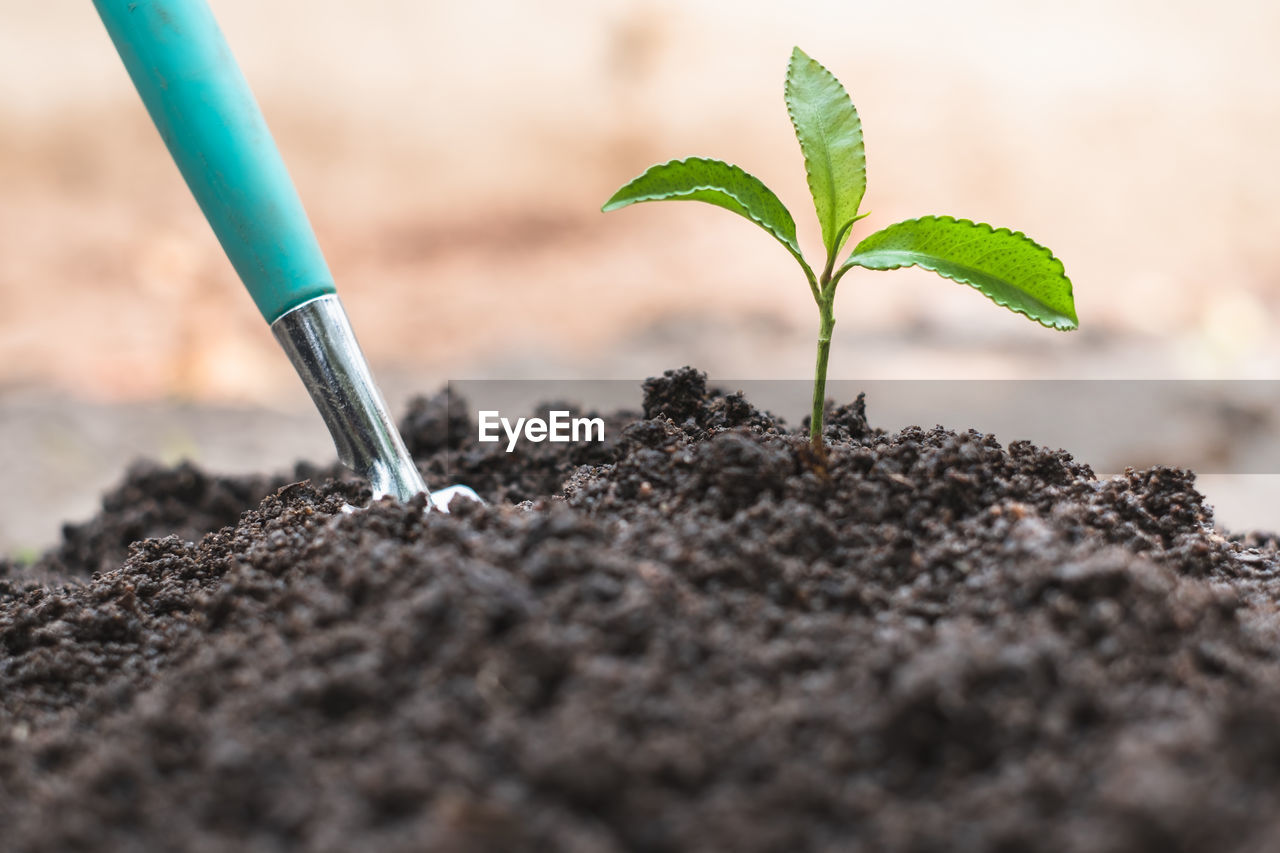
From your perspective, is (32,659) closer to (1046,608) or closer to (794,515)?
(794,515)

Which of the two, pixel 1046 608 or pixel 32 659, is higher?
pixel 1046 608

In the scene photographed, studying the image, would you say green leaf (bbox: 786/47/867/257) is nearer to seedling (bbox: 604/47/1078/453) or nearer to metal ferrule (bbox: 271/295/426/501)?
seedling (bbox: 604/47/1078/453)

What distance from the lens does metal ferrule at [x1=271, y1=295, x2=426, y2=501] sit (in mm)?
1006

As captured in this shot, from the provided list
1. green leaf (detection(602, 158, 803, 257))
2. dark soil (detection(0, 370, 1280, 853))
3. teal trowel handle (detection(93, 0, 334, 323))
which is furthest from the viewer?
teal trowel handle (detection(93, 0, 334, 323))

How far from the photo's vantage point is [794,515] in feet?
2.35

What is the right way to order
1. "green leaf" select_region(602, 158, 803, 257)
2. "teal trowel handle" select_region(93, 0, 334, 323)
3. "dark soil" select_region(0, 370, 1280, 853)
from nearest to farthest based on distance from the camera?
"dark soil" select_region(0, 370, 1280, 853)
"green leaf" select_region(602, 158, 803, 257)
"teal trowel handle" select_region(93, 0, 334, 323)

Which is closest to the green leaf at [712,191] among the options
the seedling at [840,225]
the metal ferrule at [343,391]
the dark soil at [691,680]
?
the seedling at [840,225]

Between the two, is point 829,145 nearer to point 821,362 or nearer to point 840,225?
point 840,225

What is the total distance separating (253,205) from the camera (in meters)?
0.97

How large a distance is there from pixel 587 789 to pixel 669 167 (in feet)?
1.57

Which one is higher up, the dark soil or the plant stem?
the plant stem

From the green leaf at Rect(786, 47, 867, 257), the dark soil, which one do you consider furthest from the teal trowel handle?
the green leaf at Rect(786, 47, 867, 257)

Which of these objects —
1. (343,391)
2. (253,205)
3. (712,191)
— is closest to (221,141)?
(253,205)

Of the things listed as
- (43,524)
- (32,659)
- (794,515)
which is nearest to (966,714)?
(794,515)
